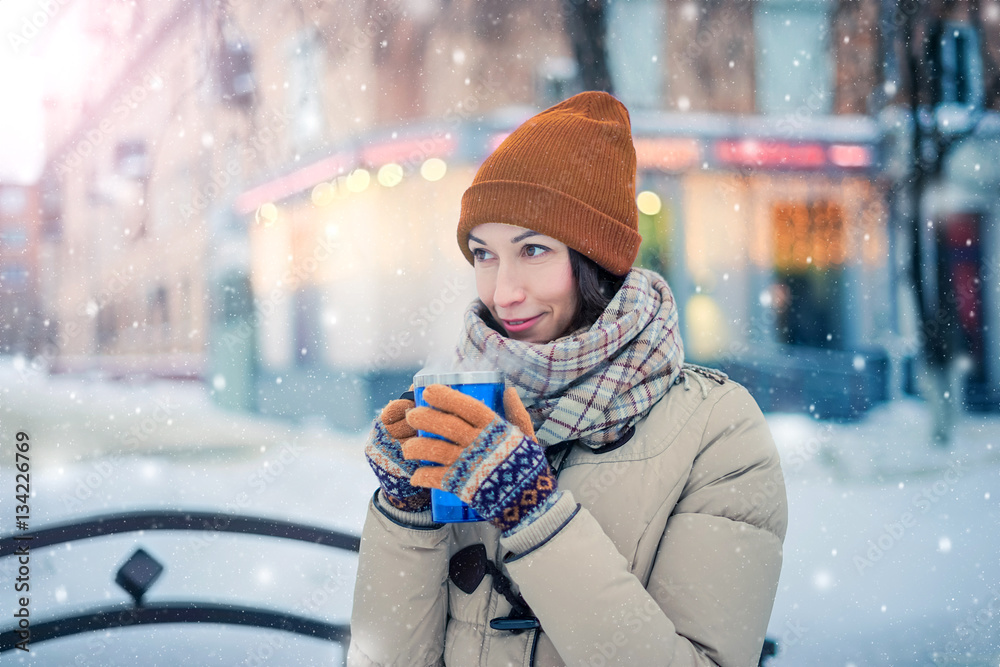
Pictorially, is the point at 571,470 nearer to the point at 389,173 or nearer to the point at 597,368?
the point at 597,368

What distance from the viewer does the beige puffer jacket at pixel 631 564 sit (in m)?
0.98

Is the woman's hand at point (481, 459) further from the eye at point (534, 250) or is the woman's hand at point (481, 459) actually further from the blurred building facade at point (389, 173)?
the blurred building facade at point (389, 173)

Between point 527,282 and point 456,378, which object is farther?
→ point 527,282

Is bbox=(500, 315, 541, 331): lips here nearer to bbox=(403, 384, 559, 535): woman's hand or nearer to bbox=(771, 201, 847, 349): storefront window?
bbox=(403, 384, 559, 535): woman's hand

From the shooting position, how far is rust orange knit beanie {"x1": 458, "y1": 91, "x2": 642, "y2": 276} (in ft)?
4.32

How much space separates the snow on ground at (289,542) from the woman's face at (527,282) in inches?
60.3

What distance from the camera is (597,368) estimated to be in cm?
128

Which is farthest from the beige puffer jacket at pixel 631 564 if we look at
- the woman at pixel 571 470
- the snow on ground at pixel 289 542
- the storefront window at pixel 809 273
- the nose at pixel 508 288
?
the storefront window at pixel 809 273

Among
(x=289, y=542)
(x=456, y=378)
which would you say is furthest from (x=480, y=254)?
(x=289, y=542)

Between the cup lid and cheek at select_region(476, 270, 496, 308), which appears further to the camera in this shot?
cheek at select_region(476, 270, 496, 308)

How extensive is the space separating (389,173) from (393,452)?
3.39 meters

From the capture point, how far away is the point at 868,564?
335 centimetres

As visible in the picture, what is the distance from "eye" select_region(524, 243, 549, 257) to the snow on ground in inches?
64.5

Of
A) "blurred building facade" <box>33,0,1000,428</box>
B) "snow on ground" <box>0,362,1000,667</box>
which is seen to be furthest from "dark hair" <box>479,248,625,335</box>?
"blurred building facade" <box>33,0,1000,428</box>
